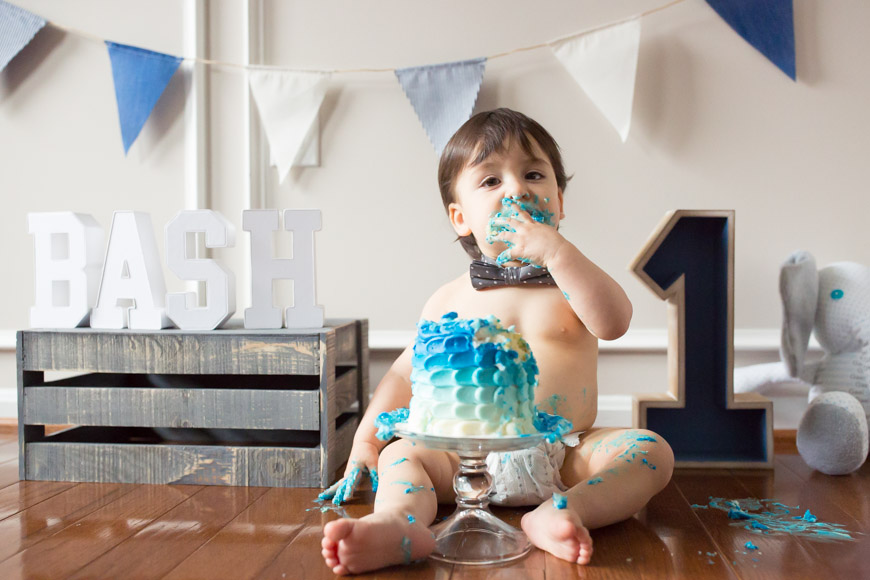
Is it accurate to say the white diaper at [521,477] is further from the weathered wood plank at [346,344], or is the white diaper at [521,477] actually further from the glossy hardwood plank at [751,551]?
the weathered wood plank at [346,344]

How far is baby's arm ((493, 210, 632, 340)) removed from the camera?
48.0 inches

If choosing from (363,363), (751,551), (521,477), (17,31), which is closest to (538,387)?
(521,477)

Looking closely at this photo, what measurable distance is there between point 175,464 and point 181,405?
0.12 meters

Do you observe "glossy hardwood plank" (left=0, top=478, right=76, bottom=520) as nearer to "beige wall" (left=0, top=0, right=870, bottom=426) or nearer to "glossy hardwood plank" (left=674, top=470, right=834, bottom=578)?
"beige wall" (left=0, top=0, right=870, bottom=426)

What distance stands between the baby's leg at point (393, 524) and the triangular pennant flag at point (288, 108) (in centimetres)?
99

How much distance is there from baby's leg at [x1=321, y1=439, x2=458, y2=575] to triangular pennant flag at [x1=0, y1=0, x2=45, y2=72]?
1.61 meters

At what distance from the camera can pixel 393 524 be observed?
1.02 m

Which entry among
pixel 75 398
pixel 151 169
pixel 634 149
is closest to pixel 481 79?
pixel 634 149

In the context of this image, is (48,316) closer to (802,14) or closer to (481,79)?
(481,79)

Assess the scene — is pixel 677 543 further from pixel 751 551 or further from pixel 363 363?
pixel 363 363

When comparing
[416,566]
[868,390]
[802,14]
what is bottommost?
[416,566]

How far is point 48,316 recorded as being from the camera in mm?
1578

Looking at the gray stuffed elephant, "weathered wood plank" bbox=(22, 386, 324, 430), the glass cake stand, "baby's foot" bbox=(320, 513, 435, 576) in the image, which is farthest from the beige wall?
"baby's foot" bbox=(320, 513, 435, 576)

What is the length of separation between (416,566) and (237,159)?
1.36 meters
